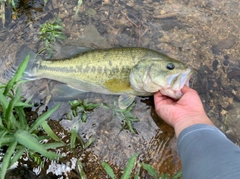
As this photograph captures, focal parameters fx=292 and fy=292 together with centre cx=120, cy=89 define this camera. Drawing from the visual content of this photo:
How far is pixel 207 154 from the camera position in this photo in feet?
7.52

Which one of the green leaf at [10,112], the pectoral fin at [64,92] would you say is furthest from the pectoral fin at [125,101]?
the green leaf at [10,112]

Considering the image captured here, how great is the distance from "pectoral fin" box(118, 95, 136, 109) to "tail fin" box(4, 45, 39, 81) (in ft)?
4.05

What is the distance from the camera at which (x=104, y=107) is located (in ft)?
13.2

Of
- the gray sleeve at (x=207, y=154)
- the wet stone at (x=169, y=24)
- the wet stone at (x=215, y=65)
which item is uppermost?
the gray sleeve at (x=207, y=154)

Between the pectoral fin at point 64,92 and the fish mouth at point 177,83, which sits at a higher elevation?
the fish mouth at point 177,83

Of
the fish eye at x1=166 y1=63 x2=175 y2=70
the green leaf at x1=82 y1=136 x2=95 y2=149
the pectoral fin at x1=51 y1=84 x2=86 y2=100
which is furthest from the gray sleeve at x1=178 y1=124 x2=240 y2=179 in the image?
the pectoral fin at x1=51 y1=84 x2=86 y2=100

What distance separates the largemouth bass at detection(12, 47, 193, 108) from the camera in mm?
3584

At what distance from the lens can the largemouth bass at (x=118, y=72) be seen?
358 centimetres

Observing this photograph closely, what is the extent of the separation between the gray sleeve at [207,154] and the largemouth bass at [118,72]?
89 cm

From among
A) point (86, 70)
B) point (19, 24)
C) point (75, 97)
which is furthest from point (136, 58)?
point (19, 24)

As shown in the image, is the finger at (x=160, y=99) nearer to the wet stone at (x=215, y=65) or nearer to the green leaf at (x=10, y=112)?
the wet stone at (x=215, y=65)

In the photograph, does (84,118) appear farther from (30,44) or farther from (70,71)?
(30,44)

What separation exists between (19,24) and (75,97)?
5.17 ft

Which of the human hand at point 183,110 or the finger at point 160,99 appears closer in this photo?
the human hand at point 183,110
